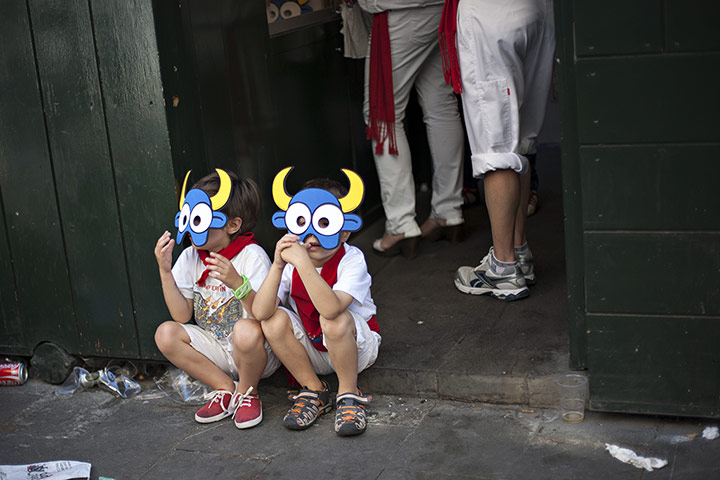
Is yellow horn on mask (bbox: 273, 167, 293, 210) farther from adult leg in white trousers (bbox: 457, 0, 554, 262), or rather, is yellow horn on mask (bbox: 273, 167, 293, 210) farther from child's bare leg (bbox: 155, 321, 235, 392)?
adult leg in white trousers (bbox: 457, 0, 554, 262)

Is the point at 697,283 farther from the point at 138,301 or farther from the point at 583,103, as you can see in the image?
the point at 138,301

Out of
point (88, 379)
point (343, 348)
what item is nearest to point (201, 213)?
point (343, 348)

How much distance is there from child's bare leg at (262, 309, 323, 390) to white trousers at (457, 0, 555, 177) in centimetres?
109

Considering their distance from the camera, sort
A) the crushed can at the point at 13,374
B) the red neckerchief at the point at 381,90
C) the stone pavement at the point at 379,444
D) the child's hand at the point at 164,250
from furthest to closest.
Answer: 1. the red neckerchief at the point at 381,90
2. the crushed can at the point at 13,374
3. the child's hand at the point at 164,250
4. the stone pavement at the point at 379,444

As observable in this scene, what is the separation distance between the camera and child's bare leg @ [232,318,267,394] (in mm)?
3326

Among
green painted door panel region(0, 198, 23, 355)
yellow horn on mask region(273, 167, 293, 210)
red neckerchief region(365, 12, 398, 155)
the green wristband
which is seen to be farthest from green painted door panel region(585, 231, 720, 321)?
green painted door panel region(0, 198, 23, 355)

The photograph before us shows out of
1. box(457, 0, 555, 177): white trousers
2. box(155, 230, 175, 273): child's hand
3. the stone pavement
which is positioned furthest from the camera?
box(457, 0, 555, 177): white trousers

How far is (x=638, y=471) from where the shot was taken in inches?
112

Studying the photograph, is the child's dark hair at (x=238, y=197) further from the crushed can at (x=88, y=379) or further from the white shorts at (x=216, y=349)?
the crushed can at (x=88, y=379)

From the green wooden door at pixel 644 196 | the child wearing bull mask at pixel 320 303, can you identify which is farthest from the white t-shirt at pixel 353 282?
the green wooden door at pixel 644 196

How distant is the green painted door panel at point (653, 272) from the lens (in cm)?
288

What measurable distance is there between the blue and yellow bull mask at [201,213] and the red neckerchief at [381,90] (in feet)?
4.61

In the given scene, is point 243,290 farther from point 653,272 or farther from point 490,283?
point 653,272

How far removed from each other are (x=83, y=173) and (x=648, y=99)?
7.28ft
